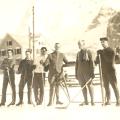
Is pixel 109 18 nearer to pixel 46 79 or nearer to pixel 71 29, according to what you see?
pixel 71 29

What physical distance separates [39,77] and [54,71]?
0.13m

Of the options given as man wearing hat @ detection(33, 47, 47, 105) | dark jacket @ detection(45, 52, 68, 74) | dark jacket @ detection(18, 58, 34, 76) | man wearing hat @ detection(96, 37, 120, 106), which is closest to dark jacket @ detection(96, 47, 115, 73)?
man wearing hat @ detection(96, 37, 120, 106)

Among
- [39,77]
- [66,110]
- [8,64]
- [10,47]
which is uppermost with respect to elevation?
[10,47]

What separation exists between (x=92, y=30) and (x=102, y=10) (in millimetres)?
178

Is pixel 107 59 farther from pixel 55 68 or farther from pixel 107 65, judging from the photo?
pixel 55 68

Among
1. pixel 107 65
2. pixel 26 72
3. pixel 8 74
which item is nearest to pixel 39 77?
pixel 26 72

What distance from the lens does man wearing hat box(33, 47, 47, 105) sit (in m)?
3.10

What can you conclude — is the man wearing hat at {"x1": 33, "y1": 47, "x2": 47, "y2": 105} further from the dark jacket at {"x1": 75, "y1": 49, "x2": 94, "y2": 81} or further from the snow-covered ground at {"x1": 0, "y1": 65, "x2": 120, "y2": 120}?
the dark jacket at {"x1": 75, "y1": 49, "x2": 94, "y2": 81}

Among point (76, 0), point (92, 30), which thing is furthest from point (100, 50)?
point (76, 0)

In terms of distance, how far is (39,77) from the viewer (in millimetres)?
3113

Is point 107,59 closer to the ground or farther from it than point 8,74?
farther from it

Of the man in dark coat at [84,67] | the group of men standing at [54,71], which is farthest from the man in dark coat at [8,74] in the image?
the man in dark coat at [84,67]

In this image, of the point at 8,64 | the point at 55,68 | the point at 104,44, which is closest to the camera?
the point at 104,44

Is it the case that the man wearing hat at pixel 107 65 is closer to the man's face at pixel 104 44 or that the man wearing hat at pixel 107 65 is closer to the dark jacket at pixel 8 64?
the man's face at pixel 104 44
